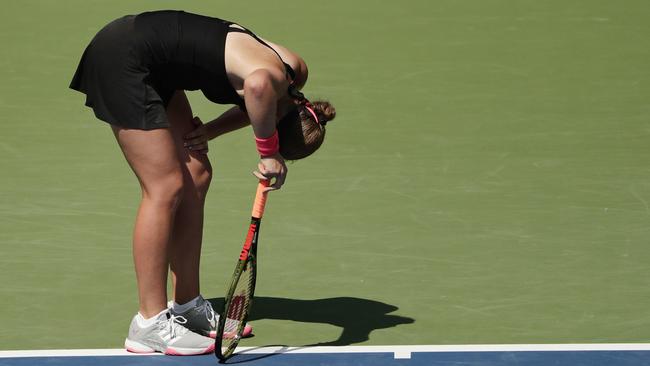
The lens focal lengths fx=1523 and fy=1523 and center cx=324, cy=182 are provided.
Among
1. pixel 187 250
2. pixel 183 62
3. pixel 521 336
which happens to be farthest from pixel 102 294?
pixel 521 336

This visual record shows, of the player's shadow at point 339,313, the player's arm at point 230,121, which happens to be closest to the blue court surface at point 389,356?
the player's shadow at point 339,313

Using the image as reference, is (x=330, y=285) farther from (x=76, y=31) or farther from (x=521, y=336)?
(x=76, y=31)

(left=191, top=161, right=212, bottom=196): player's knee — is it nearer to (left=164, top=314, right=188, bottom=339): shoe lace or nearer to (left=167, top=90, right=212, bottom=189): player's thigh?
(left=167, top=90, right=212, bottom=189): player's thigh

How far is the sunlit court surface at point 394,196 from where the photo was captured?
753cm

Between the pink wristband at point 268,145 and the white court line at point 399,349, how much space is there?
1017mm

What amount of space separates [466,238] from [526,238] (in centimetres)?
36

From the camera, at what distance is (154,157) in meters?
7.02

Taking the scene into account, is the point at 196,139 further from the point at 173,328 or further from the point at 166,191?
the point at 173,328

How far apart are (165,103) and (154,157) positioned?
14.3 inches

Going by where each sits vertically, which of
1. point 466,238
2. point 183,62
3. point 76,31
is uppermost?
point 76,31

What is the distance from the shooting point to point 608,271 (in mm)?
8484

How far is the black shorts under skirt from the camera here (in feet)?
22.9

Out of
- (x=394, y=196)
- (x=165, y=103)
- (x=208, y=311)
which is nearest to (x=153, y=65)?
(x=165, y=103)

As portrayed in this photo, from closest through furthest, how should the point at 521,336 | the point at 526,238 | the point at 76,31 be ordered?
the point at 521,336 < the point at 526,238 < the point at 76,31
